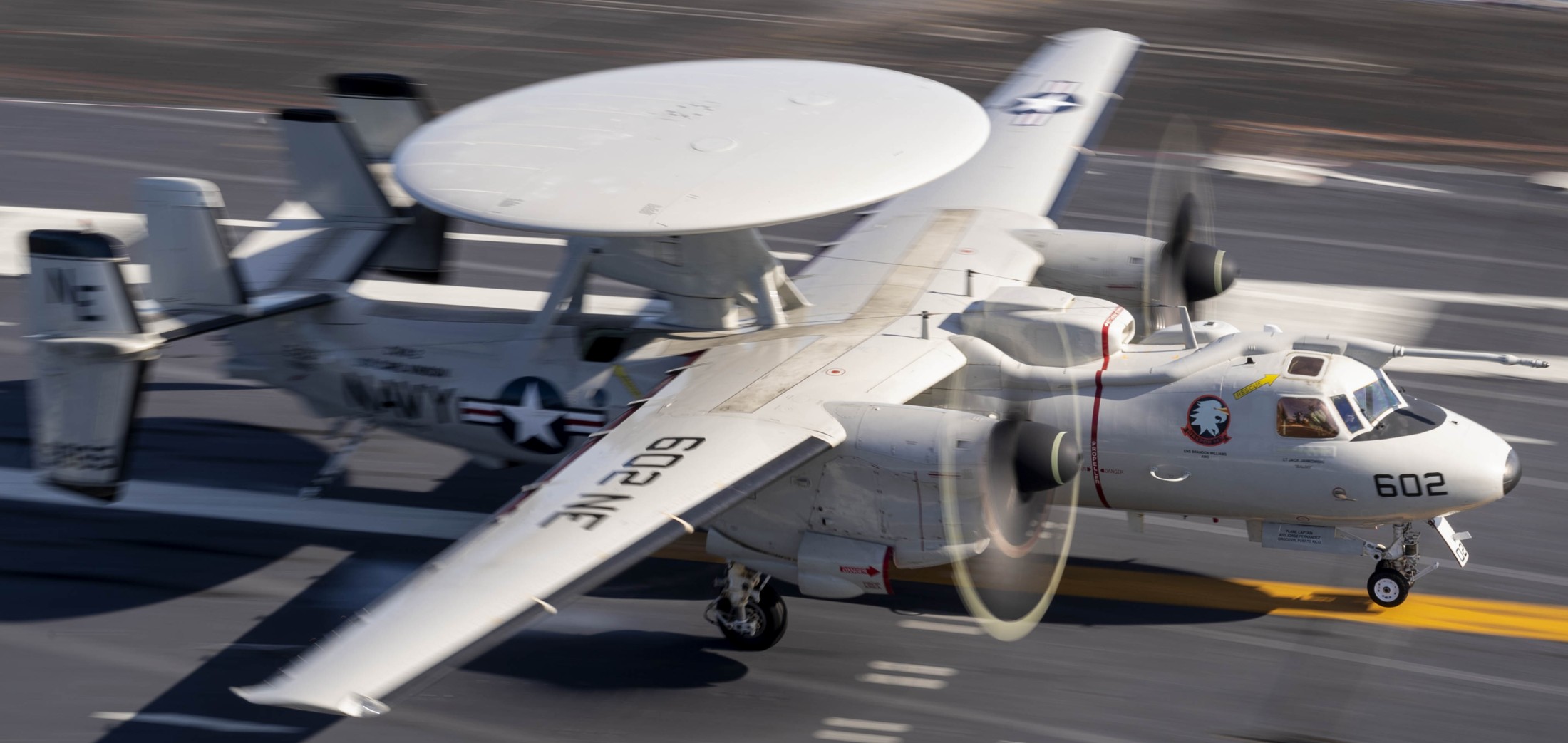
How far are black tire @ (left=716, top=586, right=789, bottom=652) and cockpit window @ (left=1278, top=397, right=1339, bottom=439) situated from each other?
6.30 metres

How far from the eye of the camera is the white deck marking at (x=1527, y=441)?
68.0 feet

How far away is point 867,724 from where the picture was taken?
15.4 metres

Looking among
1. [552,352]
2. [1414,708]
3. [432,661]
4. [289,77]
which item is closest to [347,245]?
[552,352]

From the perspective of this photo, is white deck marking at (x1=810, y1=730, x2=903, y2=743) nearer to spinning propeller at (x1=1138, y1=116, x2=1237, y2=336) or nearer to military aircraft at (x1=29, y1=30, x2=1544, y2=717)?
military aircraft at (x1=29, y1=30, x2=1544, y2=717)

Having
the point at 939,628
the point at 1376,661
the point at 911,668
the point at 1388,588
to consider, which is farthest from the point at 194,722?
the point at 1388,588

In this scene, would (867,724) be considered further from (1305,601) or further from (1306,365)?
(1306,365)

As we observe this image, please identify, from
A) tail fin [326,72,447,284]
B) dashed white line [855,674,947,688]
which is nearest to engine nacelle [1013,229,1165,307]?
dashed white line [855,674,947,688]

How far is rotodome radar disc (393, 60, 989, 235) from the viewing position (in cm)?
1434

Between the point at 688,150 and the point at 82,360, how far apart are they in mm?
7854

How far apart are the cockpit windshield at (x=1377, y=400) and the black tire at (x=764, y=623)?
7183mm

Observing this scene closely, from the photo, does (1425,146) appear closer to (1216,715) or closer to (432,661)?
(1216,715)

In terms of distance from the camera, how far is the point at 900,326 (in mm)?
17312

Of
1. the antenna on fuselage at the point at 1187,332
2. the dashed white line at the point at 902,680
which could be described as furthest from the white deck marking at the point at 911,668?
the antenna on fuselage at the point at 1187,332

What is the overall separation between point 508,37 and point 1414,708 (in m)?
32.6
